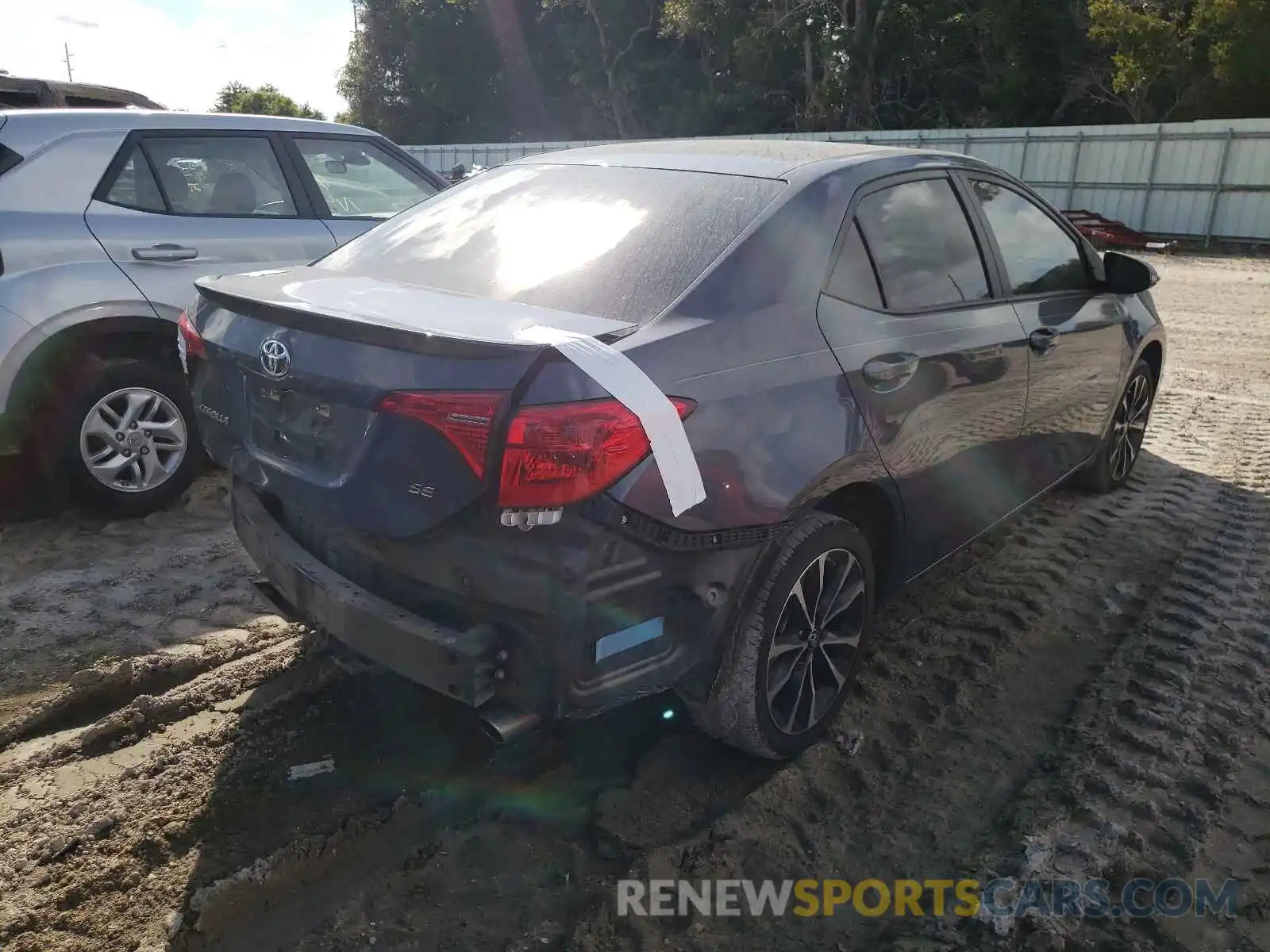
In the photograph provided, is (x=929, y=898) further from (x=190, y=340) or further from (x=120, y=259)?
(x=120, y=259)

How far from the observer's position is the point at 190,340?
2.97 metres

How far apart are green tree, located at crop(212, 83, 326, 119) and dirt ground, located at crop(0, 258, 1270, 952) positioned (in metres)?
61.7

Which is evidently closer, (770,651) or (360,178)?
(770,651)

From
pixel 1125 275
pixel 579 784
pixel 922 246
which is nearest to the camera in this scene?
pixel 579 784

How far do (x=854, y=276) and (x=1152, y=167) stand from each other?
76.4 feet

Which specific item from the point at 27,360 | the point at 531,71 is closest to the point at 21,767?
the point at 27,360

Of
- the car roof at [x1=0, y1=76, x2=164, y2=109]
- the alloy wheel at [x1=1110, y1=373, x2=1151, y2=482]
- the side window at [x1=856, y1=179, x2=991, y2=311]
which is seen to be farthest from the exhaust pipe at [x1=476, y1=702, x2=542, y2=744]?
the car roof at [x1=0, y1=76, x2=164, y2=109]

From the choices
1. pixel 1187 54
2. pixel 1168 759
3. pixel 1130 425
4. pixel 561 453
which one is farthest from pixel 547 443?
pixel 1187 54

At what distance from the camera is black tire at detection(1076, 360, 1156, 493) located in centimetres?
510

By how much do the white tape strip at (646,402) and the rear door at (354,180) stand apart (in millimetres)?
3376

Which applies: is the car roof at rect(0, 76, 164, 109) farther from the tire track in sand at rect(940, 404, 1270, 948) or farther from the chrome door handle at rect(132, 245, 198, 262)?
the tire track in sand at rect(940, 404, 1270, 948)

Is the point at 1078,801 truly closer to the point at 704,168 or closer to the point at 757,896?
the point at 757,896

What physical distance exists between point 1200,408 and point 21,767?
7680 millimetres

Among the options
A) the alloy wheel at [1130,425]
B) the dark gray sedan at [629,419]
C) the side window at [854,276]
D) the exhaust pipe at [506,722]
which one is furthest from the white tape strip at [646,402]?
the alloy wheel at [1130,425]
